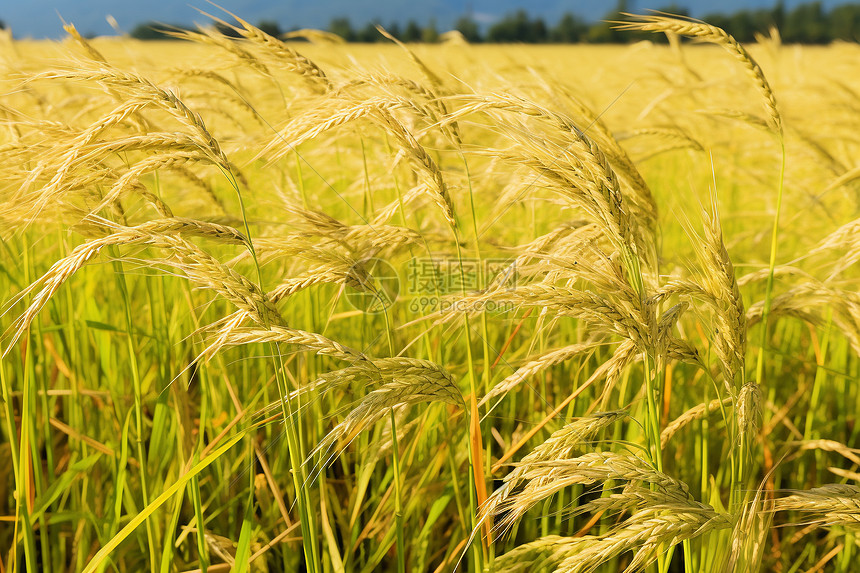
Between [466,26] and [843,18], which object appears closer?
[466,26]

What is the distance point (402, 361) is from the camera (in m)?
1.01

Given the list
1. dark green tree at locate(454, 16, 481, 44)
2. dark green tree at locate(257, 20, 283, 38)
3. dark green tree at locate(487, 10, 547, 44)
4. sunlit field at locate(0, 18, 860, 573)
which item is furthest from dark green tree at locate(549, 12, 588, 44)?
sunlit field at locate(0, 18, 860, 573)

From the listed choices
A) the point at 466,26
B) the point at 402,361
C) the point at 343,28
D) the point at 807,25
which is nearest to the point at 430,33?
the point at 466,26

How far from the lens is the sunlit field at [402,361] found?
0.96m

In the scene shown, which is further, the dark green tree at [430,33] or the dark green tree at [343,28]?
the dark green tree at [343,28]

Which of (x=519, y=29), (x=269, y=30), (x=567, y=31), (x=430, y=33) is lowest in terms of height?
(x=269, y=30)

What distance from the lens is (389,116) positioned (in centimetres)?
116

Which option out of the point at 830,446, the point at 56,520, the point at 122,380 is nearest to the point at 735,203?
the point at 830,446

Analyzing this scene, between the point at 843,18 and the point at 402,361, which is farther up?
the point at 843,18

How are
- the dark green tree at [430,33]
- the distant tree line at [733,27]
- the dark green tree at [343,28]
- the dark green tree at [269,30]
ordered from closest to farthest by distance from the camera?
the dark green tree at [269,30] → the dark green tree at [430,33] → the dark green tree at [343,28] → the distant tree line at [733,27]

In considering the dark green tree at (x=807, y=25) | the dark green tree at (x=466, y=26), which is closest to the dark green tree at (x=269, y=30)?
the dark green tree at (x=466, y=26)

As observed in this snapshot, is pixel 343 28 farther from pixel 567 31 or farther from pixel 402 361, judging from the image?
pixel 402 361

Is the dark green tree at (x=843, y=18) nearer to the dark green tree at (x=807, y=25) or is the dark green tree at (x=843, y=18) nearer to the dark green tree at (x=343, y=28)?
the dark green tree at (x=807, y=25)

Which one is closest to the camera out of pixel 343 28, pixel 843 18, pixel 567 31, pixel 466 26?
pixel 466 26
